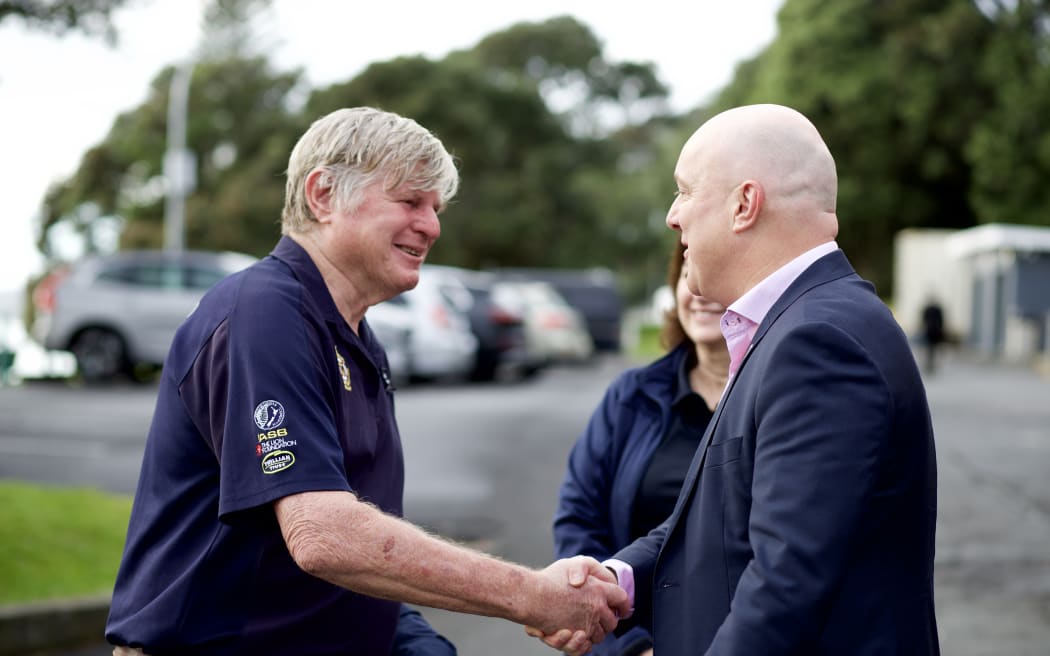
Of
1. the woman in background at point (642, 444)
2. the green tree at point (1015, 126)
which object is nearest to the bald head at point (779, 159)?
the woman in background at point (642, 444)

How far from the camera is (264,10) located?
5516 cm

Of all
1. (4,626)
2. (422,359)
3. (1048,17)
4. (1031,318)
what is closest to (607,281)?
(1031,318)

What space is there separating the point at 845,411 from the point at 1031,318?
32950mm

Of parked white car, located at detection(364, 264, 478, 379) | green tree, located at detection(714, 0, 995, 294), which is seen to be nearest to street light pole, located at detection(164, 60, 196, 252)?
parked white car, located at detection(364, 264, 478, 379)

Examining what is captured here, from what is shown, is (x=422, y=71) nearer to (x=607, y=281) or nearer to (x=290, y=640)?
(x=607, y=281)

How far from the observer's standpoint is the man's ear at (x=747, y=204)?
2143 mm

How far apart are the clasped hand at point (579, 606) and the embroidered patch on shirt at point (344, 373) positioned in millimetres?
594

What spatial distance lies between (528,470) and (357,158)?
362 inches

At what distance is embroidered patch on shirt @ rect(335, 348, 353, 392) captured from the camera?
8.86 feet

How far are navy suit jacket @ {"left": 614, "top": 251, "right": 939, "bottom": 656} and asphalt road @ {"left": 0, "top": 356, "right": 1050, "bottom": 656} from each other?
13.3 feet

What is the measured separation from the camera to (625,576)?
296 cm

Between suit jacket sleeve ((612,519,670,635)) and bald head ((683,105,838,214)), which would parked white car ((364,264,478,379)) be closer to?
suit jacket sleeve ((612,519,670,635))

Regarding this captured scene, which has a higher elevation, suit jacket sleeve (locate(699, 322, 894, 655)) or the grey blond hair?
the grey blond hair

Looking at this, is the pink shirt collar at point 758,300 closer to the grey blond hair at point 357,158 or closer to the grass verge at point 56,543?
the grey blond hair at point 357,158
